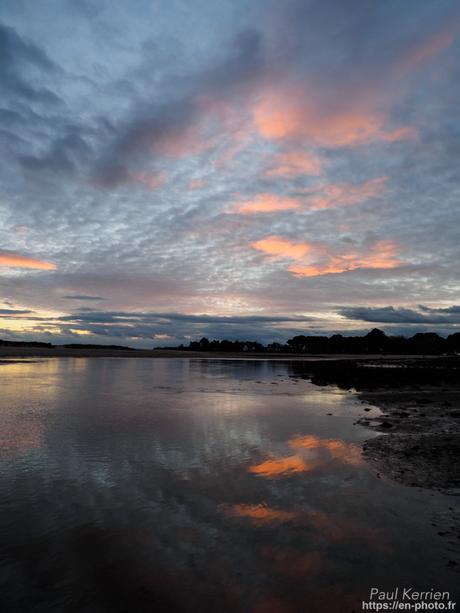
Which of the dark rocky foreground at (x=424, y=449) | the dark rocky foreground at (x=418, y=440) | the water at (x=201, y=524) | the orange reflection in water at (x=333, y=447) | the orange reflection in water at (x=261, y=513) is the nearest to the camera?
the water at (x=201, y=524)

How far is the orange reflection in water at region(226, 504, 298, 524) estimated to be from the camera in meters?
8.27

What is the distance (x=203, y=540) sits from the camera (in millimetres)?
7367

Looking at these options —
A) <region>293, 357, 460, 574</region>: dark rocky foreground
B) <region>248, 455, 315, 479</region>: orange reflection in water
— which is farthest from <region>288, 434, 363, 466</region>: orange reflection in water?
<region>248, 455, 315, 479</region>: orange reflection in water

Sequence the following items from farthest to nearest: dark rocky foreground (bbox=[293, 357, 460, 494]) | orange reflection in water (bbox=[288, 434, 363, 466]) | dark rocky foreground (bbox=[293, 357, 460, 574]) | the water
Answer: orange reflection in water (bbox=[288, 434, 363, 466]), dark rocky foreground (bbox=[293, 357, 460, 494]), dark rocky foreground (bbox=[293, 357, 460, 574]), the water

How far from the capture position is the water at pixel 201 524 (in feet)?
19.2

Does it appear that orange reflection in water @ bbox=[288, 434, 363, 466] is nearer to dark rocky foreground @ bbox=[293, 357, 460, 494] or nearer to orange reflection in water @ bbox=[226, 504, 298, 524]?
dark rocky foreground @ bbox=[293, 357, 460, 494]

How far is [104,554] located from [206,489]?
3.48 metres

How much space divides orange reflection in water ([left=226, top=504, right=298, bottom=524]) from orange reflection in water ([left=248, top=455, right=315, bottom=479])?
7.02ft

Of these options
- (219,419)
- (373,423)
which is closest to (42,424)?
(219,419)

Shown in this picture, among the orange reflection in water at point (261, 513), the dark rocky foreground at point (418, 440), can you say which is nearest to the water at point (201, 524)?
the orange reflection in water at point (261, 513)

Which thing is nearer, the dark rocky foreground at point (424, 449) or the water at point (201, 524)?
the water at point (201, 524)

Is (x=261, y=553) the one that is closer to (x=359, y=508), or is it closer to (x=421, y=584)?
(x=421, y=584)

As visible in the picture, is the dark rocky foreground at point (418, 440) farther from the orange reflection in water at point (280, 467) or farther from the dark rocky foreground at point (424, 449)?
the orange reflection in water at point (280, 467)

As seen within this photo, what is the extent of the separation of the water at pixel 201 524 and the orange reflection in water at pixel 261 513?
0.13 ft
